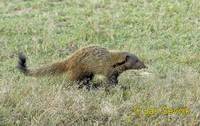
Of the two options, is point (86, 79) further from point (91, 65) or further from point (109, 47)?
point (109, 47)

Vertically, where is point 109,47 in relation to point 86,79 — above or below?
below

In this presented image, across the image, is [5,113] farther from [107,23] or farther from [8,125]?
[107,23]

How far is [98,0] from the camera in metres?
12.5

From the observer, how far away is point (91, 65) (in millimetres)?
7598

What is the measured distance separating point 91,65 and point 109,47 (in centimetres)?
230

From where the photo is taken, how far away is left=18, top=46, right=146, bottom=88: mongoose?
24.7 ft

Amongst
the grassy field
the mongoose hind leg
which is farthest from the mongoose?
the grassy field

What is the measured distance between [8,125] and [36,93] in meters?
0.65

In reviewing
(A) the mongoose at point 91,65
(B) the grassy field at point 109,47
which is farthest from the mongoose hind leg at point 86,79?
(B) the grassy field at point 109,47

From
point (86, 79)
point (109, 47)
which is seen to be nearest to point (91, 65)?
point (86, 79)

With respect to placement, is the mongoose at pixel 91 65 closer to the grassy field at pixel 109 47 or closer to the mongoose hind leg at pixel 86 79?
the mongoose hind leg at pixel 86 79

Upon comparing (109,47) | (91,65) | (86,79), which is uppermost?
(91,65)

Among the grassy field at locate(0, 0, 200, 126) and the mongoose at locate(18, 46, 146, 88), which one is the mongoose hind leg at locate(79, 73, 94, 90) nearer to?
the mongoose at locate(18, 46, 146, 88)

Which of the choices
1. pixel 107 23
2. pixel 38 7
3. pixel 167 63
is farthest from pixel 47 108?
pixel 38 7
